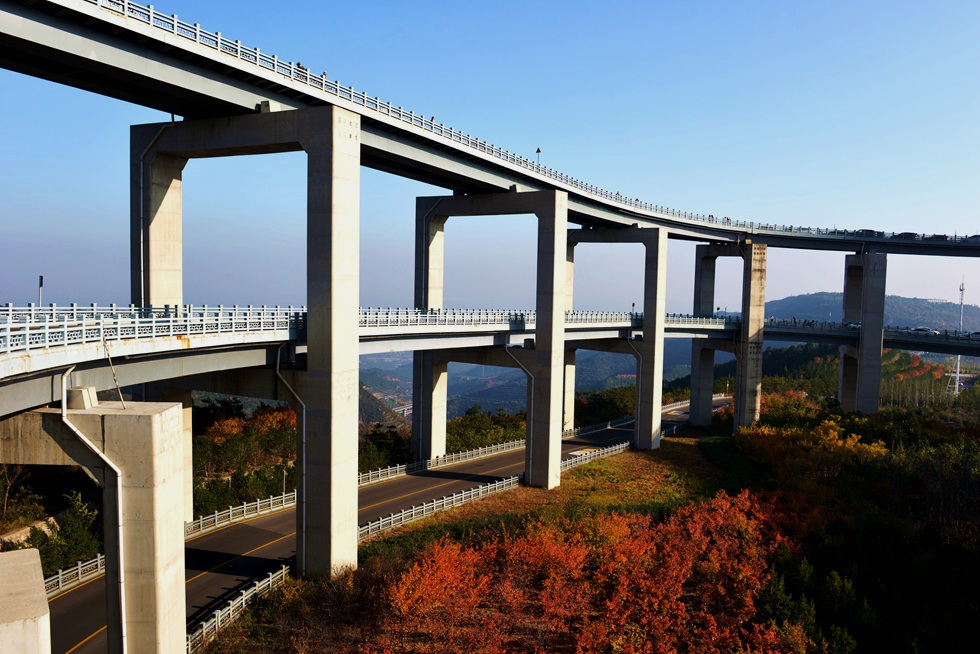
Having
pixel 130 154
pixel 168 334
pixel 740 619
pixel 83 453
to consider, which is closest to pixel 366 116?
pixel 130 154

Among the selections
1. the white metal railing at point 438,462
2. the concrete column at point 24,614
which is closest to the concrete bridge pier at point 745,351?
the white metal railing at point 438,462

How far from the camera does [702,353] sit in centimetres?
6588

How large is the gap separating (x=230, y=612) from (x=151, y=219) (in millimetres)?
16057

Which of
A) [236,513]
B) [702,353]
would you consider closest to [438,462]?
[236,513]

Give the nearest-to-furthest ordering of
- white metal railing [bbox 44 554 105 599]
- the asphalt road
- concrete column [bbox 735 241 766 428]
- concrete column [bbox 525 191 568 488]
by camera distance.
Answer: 1. the asphalt road
2. white metal railing [bbox 44 554 105 599]
3. concrete column [bbox 525 191 568 488]
4. concrete column [bbox 735 241 766 428]

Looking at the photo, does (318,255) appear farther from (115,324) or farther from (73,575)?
(73,575)


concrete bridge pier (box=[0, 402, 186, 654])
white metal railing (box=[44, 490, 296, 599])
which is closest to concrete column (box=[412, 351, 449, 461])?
white metal railing (box=[44, 490, 296, 599])

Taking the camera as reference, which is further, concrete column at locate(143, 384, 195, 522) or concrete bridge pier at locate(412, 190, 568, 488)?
concrete bridge pier at locate(412, 190, 568, 488)

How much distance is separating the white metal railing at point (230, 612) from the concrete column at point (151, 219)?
40.5ft

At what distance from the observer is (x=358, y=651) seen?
20703 mm

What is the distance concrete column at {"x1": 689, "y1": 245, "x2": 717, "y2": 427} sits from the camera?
65.8 m

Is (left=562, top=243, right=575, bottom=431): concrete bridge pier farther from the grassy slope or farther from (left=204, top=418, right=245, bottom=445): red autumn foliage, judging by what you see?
(left=204, top=418, right=245, bottom=445): red autumn foliage

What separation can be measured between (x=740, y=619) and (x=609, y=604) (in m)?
5.16

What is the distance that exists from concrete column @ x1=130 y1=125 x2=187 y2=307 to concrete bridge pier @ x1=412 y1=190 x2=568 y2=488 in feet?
60.5
